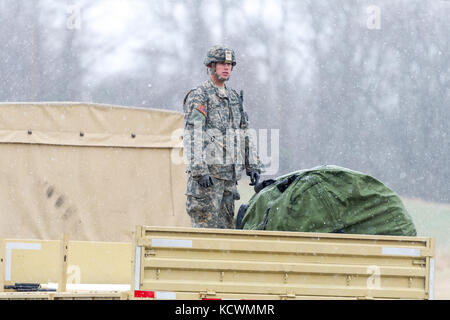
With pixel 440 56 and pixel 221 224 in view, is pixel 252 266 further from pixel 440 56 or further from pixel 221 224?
pixel 440 56

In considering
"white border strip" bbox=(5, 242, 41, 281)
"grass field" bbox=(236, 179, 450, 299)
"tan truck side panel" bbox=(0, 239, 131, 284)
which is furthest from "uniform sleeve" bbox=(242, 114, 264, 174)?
"grass field" bbox=(236, 179, 450, 299)

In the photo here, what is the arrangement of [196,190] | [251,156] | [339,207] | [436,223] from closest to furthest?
[339,207], [196,190], [251,156], [436,223]

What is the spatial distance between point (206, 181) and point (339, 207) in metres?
1.41

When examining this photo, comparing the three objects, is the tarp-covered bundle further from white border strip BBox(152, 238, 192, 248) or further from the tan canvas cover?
the tan canvas cover

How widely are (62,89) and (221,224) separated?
16555 millimetres

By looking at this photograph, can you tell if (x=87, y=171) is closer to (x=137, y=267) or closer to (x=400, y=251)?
(x=137, y=267)

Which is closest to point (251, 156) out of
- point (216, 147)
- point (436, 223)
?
point (216, 147)

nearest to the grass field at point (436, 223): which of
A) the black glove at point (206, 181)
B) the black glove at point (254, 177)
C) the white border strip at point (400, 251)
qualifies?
the black glove at point (254, 177)

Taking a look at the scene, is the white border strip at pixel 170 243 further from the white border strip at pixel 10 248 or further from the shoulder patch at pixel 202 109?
the white border strip at pixel 10 248

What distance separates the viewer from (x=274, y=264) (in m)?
5.29

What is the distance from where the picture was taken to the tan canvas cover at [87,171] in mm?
11289

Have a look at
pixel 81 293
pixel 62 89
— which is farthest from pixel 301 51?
pixel 81 293

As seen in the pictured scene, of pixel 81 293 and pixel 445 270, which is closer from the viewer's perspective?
pixel 81 293

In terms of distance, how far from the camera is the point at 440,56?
2297 centimetres
